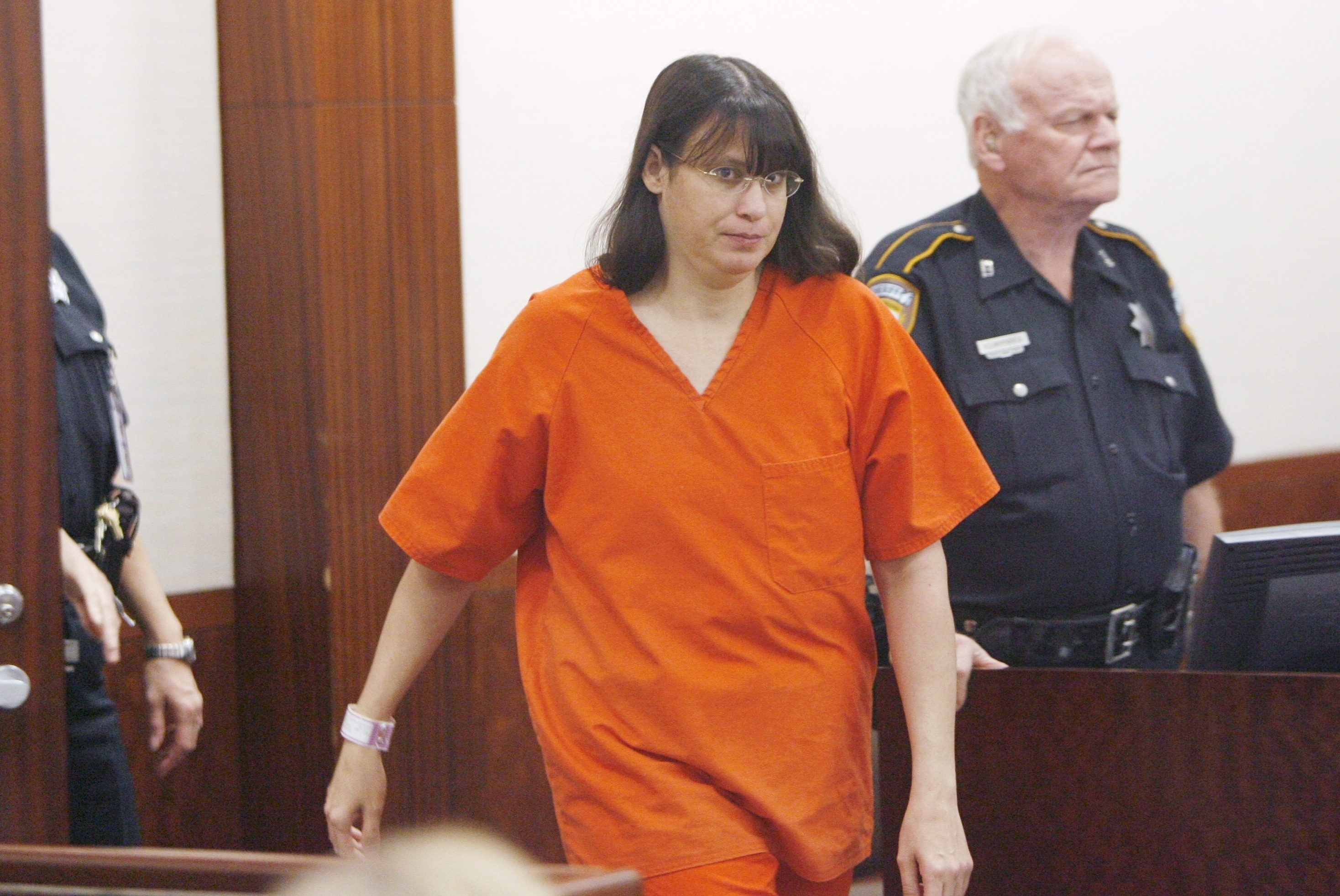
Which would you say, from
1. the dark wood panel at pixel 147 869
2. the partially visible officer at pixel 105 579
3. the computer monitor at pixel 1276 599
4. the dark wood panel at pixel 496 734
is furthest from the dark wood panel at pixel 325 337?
the dark wood panel at pixel 147 869

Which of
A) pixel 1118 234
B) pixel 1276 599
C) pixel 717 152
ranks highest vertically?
pixel 717 152

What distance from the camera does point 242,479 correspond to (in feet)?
8.77

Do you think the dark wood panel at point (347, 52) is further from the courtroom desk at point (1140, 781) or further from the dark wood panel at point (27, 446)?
the courtroom desk at point (1140, 781)

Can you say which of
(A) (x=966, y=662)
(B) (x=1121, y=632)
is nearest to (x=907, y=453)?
(A) (x=966, y=662)

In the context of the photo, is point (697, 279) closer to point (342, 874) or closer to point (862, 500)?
point (862, 500)

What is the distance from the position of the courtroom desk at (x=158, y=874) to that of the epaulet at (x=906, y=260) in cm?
152

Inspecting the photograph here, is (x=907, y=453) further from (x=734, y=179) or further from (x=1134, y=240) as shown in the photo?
(x=1134, y=240)

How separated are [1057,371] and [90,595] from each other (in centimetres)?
139

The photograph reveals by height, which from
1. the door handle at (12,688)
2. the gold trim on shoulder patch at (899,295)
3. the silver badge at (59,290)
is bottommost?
the door handle at (12,688)

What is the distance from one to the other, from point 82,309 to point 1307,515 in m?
3.34

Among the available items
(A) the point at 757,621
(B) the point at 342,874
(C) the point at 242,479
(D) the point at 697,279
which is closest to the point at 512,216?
(C) the point at 242,479

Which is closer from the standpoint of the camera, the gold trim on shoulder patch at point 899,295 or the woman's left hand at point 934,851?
the woman's left hand at point 934,851

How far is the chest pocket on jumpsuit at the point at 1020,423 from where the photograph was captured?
2268 millimetres

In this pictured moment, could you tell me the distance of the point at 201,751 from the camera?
2.70 meters
